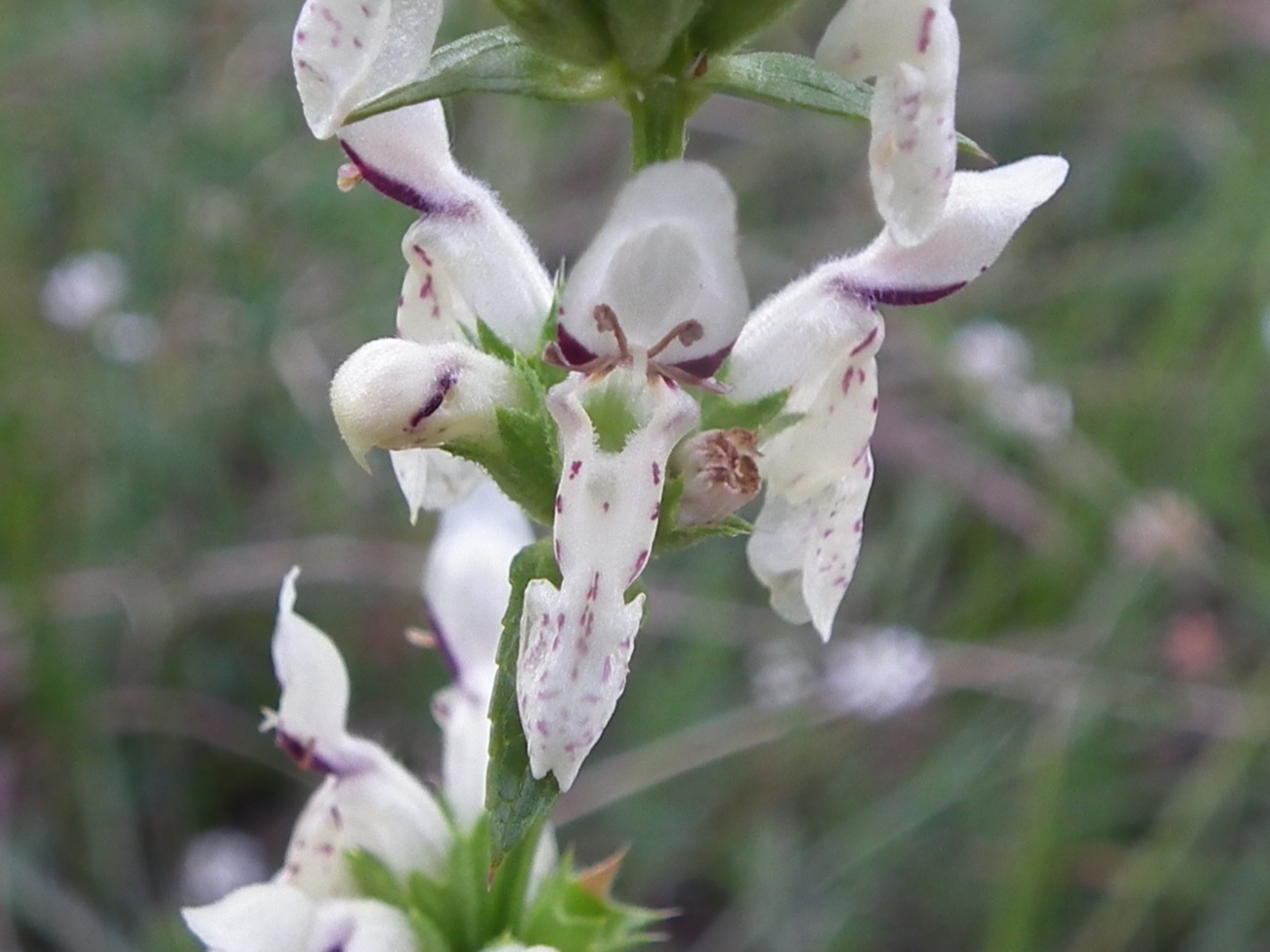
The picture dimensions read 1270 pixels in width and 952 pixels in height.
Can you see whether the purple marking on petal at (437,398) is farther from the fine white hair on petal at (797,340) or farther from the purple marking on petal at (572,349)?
the fine white hair on petal at (797,340)

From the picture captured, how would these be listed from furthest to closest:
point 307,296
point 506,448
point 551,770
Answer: point 307,296 < point 506,448 < point 551,770

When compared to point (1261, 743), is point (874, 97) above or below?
above

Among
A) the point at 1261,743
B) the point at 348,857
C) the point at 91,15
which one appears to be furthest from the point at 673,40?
the point at 91,15

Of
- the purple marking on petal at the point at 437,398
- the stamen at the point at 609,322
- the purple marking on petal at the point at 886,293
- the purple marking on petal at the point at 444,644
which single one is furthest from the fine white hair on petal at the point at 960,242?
the purple marking on petal at the point at 444,644

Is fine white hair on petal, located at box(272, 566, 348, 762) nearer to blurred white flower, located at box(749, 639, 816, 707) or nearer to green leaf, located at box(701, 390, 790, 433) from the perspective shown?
green leaf, located at box(701, 390, 790, 433)

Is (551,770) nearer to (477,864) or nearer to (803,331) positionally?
(803,331)

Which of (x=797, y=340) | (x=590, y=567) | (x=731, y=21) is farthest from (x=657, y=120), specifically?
(x=590, y=567)

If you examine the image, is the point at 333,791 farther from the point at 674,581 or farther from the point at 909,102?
the point at 674,581
